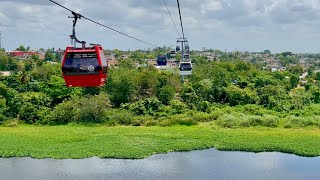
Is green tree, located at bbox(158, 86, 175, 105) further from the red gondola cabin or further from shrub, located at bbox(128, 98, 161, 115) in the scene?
the red gondola cabin

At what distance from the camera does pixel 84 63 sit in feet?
33.9

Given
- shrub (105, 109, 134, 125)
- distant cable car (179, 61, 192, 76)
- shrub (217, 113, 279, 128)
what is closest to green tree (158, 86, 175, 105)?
shrub (105, 109, 134, 125)

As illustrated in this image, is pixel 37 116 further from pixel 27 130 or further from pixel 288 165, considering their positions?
pixel 288 165

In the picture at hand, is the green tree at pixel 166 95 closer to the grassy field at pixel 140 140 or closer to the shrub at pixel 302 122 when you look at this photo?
the grassy field at pixel 140 140

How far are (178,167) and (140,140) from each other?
4.94 meters

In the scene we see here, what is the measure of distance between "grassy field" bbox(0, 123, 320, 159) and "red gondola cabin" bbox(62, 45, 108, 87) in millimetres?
13154

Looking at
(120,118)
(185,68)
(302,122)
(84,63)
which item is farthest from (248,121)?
(84,63)

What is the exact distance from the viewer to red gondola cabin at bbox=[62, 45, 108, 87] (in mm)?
10297

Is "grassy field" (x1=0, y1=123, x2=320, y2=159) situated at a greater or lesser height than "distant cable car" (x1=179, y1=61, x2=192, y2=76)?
lesser

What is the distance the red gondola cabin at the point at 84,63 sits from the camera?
10.3 meters

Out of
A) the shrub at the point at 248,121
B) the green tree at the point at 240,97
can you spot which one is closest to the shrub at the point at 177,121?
the shrub at the point at 248,121

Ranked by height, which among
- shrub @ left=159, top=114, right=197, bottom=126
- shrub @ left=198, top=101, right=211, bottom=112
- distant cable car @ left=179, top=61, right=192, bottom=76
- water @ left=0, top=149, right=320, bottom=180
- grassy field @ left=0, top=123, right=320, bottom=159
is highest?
distant cable car @ left=179, top=61, right=192, bottom=76

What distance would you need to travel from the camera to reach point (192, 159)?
22.9m

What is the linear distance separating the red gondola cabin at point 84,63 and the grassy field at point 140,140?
43.2 ft
